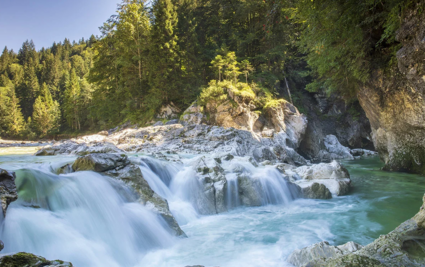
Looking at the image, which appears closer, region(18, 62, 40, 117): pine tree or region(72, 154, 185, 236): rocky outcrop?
region(72, 154, 185, 236): rocky outcrop

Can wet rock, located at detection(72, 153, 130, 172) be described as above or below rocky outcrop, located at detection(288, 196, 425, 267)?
above

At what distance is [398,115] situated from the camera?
10.4 metres

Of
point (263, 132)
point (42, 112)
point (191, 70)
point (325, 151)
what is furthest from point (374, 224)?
point (42, 112)

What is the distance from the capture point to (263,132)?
19234mm

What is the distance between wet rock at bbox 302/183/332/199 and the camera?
8.69 meters

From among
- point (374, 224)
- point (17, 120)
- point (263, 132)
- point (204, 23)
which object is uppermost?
point (204, 23)

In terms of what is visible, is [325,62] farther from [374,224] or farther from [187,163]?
[187,163]

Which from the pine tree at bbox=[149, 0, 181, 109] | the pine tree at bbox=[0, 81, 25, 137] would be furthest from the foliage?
the pine tree at bbox=[0, 81, 25, 137]

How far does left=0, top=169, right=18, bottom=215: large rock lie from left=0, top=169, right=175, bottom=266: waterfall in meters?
0.38

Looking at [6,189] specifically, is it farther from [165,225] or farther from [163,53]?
[163,53]

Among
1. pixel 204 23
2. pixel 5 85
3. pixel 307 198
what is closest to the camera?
pixel 307 198

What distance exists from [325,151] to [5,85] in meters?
69.6

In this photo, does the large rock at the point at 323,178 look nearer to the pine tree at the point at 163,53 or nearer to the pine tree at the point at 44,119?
the pine tree at the point at 163,53

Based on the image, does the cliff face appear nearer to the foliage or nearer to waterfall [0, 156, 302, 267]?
the foliage
